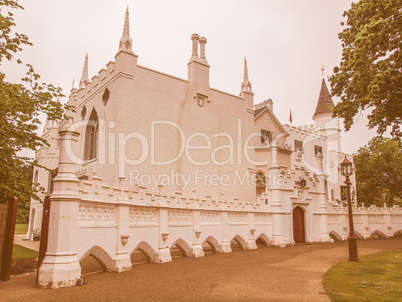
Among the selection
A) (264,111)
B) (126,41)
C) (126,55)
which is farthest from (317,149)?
(126,41)

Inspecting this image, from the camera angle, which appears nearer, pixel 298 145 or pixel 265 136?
pixel 265 136

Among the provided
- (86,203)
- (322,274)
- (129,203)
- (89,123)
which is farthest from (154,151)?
(322,274)

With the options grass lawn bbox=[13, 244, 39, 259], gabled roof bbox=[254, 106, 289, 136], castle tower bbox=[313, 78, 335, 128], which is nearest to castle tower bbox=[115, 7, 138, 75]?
grass lawn bbox=[13, 244, 39, 259]

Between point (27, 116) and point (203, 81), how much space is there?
14.4m

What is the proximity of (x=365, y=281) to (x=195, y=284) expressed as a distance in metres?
4.73

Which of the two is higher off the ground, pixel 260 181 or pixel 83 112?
pixel 83 112

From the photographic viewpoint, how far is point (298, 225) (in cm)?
2228

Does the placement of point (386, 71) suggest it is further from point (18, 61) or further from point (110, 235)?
point (18, 61)

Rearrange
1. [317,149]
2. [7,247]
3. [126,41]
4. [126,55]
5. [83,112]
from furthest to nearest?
1. [317,149]
2. [83,112]
3. [126,41]
4. [126,55]
5. [7,247]

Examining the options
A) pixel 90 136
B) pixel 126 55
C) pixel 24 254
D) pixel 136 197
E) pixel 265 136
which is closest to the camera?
pixel 136 197

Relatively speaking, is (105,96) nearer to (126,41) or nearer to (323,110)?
(126,41)

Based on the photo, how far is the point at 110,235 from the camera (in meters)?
10.5

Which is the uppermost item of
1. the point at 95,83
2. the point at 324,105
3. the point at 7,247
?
the point at 324,105

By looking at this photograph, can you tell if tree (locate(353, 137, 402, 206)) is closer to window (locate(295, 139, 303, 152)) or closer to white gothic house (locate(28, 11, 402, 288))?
window (locate(295, 139, 303, 152))
